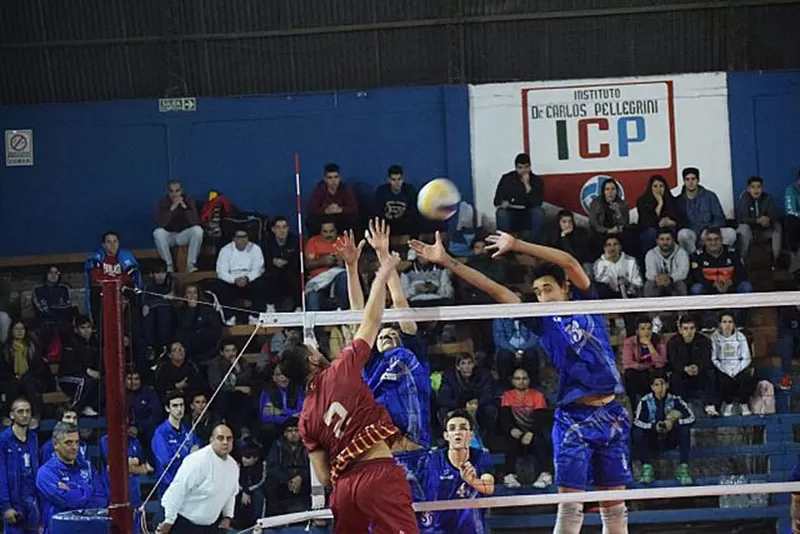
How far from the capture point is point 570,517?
955 cm

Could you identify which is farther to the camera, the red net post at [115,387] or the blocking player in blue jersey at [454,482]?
the blocking player in blue jersey at [454,482]

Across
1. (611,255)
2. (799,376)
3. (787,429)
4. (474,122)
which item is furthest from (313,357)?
(474,122)

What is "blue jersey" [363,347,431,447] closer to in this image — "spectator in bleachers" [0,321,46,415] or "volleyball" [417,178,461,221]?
"volleyball" [417,178,461,221]

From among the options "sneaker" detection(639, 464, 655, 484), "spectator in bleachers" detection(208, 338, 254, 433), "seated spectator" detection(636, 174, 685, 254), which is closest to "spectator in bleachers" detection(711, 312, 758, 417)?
"sneaker" detection(639, 464, 655, 484)

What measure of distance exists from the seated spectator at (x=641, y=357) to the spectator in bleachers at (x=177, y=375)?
512 centimetres

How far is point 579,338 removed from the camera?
9.42 m

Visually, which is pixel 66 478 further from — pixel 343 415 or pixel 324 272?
pixel 343 415

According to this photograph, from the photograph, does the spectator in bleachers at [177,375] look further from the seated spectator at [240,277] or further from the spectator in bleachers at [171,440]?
the seated spectator at [240,277]

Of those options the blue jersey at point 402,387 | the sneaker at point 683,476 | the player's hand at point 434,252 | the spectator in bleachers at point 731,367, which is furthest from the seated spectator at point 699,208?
the player's hand at point 434,252

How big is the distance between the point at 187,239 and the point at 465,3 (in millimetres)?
5329

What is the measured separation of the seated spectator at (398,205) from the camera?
18891 millimetres

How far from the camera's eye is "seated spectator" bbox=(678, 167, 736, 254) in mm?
18953

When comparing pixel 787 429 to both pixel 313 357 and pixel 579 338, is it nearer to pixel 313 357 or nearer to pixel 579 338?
pixel 579 338

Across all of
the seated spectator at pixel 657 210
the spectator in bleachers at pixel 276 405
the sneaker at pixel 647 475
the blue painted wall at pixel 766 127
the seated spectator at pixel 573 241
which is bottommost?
the sneaker at pixel 647 475
